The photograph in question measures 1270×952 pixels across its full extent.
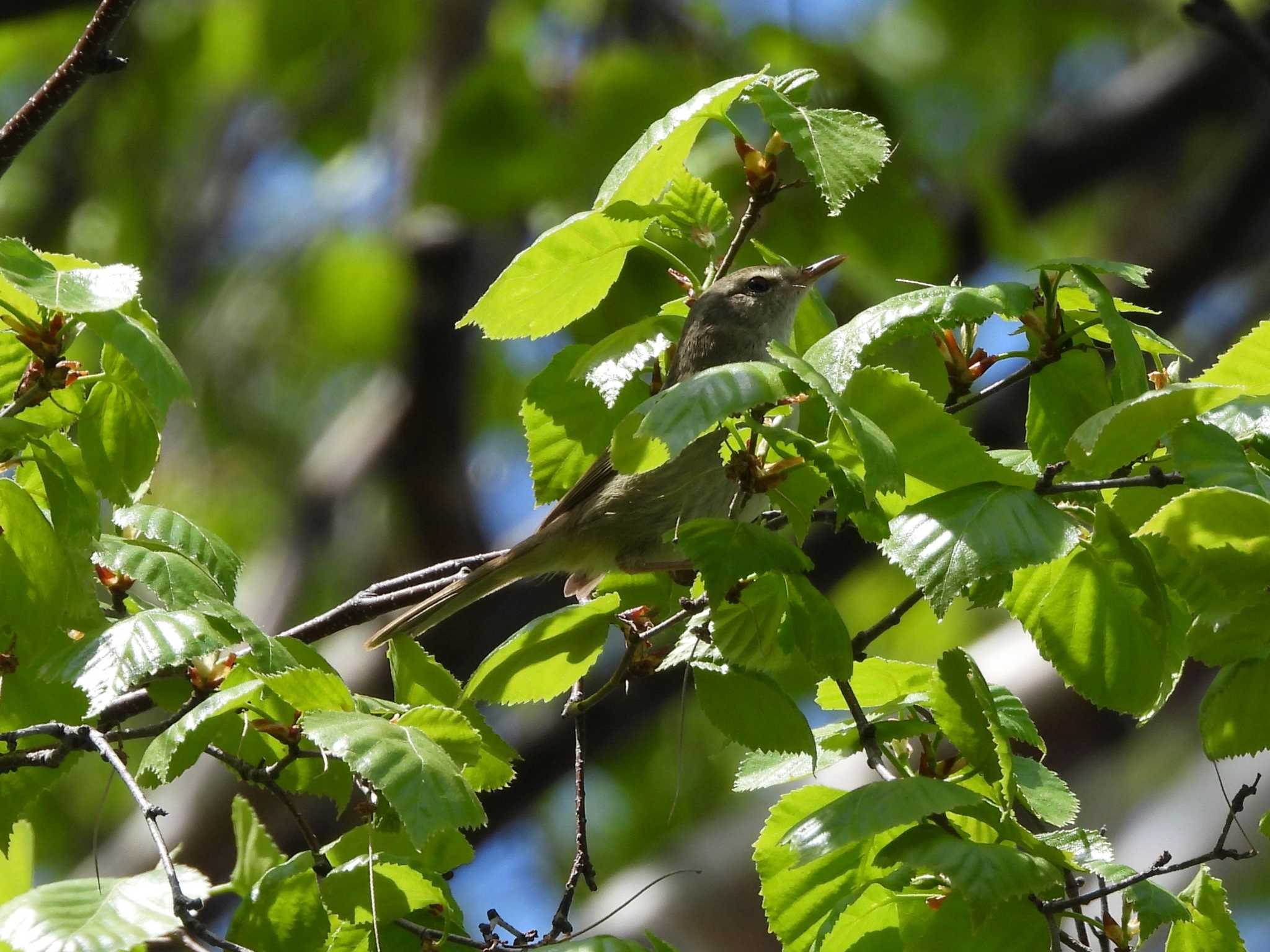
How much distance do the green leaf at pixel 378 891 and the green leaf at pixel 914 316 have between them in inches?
41.3

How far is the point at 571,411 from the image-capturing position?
2.81 metres

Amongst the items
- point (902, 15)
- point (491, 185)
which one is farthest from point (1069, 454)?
point (902, 15)

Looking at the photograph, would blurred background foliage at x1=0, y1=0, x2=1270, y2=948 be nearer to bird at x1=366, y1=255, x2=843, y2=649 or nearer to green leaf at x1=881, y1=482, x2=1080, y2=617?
bird at x1=366, y1=255, x2=843, y2=649

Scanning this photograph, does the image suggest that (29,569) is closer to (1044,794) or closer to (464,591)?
(464,591)

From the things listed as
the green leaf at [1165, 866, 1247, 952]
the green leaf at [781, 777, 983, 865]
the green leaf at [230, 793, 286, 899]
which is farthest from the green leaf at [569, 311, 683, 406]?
the green leaf at [1165, 866, 1247, 952]

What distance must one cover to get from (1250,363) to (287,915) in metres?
1.85

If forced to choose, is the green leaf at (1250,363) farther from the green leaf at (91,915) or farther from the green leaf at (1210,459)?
the green leaf at (91,915)

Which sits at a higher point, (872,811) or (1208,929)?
(872,811)

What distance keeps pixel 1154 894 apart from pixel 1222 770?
178 inches

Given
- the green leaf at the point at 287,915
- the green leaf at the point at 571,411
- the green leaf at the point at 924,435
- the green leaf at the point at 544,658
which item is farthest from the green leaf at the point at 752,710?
the green leaf at the point at 287,915

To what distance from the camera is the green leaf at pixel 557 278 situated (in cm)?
252

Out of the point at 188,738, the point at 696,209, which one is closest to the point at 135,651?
the point at 188,738

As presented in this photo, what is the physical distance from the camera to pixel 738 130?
97.5 inches

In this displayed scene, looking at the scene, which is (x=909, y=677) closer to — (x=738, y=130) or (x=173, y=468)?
(x=738, y=130)
